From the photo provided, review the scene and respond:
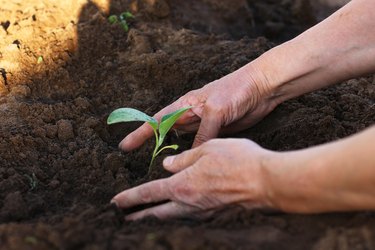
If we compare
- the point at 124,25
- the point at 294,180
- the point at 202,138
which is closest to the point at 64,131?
the point at 202,138

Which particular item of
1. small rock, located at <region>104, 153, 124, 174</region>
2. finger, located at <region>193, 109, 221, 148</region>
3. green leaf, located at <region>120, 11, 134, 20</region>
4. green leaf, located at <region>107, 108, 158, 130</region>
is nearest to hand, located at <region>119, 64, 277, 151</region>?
finger, located at <region>193, 109, 221, 148</region>

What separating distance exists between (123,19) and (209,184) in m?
1.58

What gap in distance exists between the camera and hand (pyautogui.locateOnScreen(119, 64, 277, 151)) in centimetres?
221

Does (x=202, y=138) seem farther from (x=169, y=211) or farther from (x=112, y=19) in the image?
(x=112, y=19)

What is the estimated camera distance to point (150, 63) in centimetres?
271

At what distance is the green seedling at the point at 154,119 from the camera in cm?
203

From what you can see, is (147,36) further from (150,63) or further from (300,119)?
(300,119)

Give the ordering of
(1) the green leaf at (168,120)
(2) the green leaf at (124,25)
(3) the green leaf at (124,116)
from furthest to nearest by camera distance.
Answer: (2) the green leaf at (124,25), (1) the green leaf at (168,120), (3) the green leaf at (124,116)

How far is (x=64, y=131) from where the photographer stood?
92.8 inches

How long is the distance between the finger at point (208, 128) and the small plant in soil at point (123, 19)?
1011mm

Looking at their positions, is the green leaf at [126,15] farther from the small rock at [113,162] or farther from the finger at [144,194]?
the finger at [144,194]

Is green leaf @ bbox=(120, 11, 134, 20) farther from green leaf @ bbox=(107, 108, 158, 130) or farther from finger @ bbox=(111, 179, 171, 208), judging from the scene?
finger @ bbox=(111, 179, 171, 208)

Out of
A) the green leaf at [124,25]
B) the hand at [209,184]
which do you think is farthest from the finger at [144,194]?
the green leaf at [124,25]

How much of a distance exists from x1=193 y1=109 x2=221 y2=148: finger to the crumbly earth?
21cm
